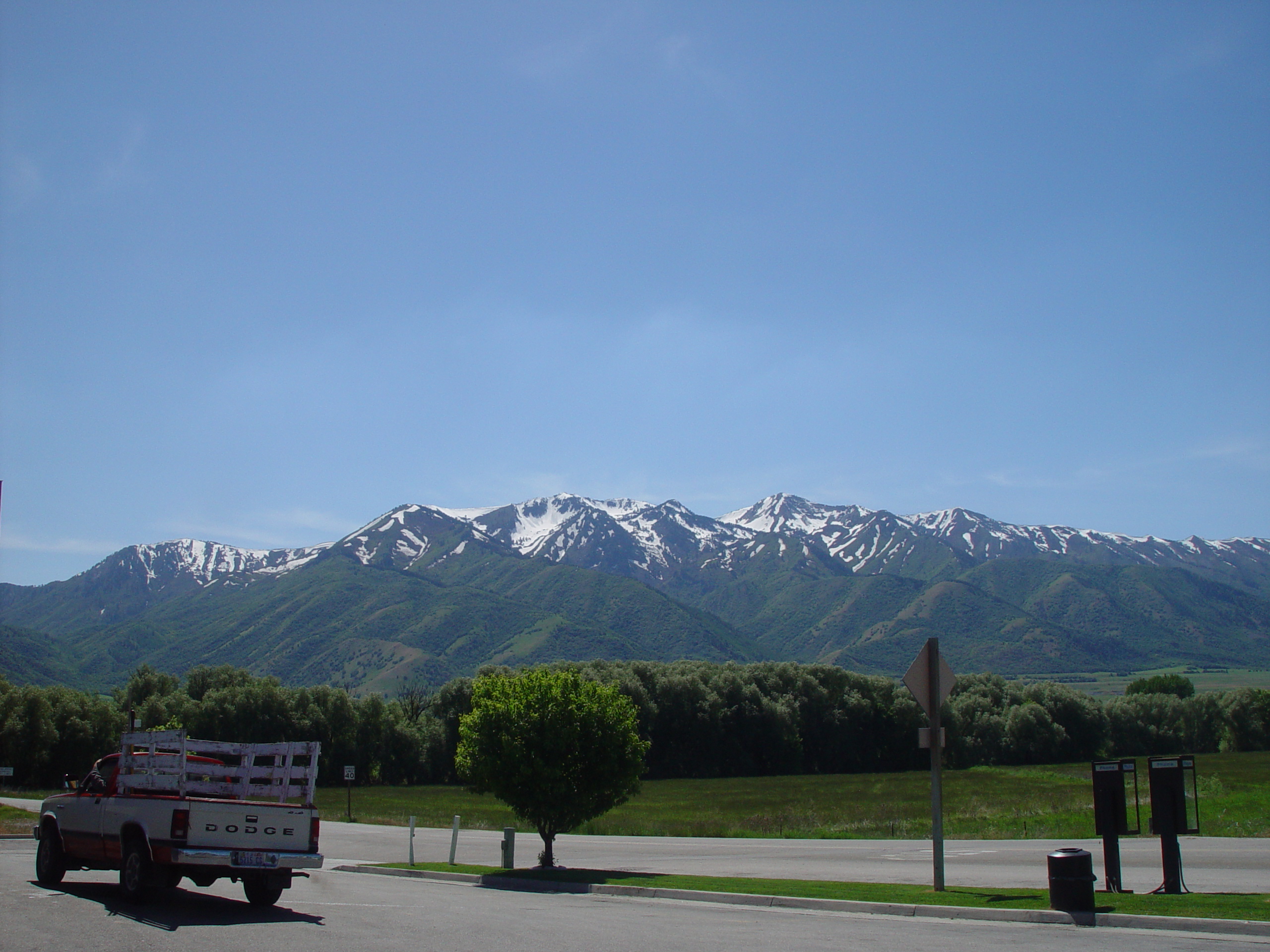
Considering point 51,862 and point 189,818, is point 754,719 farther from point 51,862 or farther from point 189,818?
point 189,818

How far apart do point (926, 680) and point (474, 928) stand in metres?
7.86

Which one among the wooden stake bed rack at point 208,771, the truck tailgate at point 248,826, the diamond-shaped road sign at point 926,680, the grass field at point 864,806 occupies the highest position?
the diamond-shaped road sign at point 926,680

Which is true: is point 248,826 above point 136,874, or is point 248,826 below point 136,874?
above

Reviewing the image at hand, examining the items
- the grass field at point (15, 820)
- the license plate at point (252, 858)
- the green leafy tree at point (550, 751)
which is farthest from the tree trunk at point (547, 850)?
the grass field at point (15, 820)

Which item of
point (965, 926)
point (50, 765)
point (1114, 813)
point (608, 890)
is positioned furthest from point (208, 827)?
point (50, 765)

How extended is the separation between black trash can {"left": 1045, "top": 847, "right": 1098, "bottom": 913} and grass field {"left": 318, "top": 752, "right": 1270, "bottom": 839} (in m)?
20.5

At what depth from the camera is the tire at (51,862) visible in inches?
644

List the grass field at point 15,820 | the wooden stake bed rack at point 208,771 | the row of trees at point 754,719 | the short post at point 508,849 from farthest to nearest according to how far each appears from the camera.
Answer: the row of trees at point 754,719, the grass field at point 15,820, the short post at point 508,849, the wooden stake bed rack at point 208,771

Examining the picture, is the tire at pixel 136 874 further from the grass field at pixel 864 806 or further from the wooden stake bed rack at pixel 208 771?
the grass field at pixel 864 806

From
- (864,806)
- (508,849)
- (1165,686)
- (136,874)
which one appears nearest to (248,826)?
(136,874)

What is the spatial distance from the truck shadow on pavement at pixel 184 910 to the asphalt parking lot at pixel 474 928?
0.14 ft

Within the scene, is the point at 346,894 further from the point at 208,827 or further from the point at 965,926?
the point at 965,926

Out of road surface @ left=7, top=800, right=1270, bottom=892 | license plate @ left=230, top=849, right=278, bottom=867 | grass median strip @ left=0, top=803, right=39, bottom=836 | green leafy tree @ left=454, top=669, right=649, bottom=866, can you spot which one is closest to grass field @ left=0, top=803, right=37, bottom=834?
grass median strip @ left=0, top=803, right=39, bottom=836

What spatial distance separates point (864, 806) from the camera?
56.9 meters
